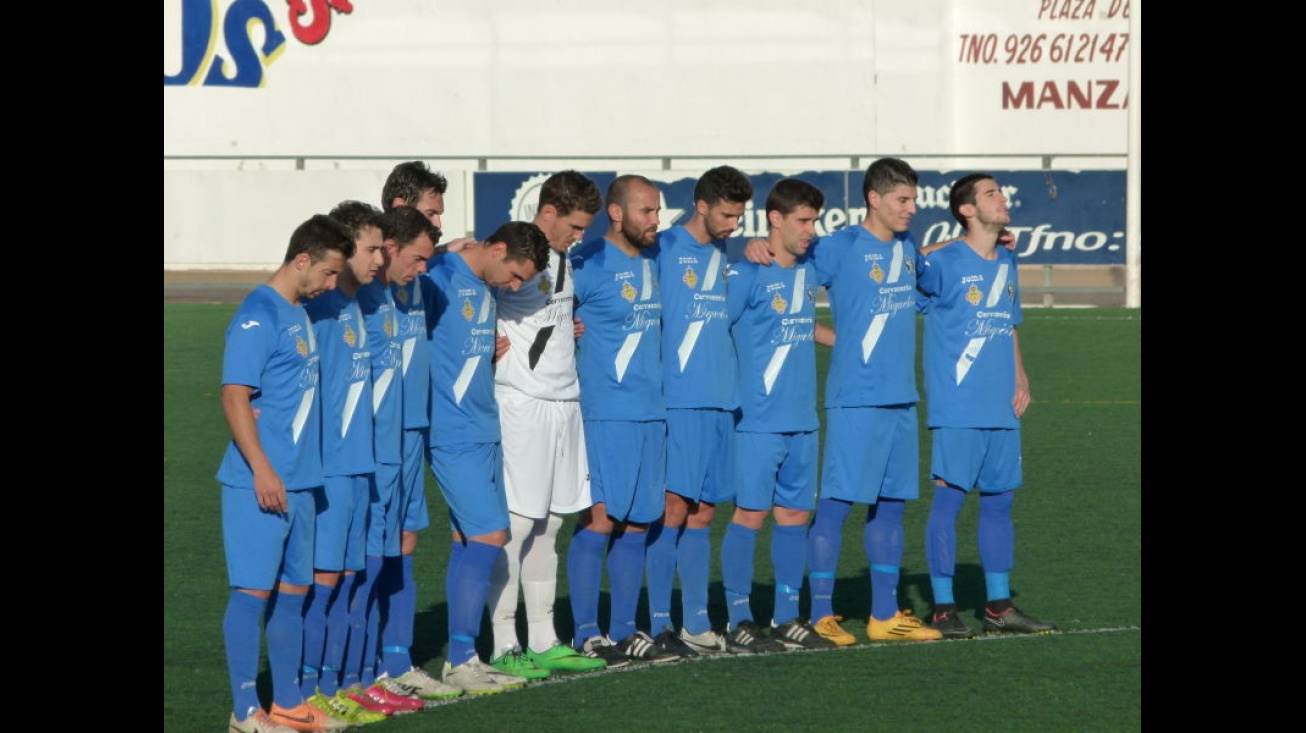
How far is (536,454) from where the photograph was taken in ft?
27.1

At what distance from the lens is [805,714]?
7.51m

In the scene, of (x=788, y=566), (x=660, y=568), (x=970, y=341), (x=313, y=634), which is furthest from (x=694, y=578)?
(x=313, y=634)

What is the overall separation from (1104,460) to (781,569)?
6.08m

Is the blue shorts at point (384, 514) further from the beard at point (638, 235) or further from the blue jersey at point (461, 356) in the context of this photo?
the beard at point (638, 235)

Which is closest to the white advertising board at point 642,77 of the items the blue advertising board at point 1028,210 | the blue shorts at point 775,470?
the blue advertising board at point 1028,210

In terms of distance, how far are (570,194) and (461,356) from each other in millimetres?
A: 820

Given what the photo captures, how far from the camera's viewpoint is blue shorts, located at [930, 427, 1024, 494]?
9000 millimetres

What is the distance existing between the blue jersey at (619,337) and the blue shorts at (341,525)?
1376 millimetres

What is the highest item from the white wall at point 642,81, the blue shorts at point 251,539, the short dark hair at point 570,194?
the white wall at point 642,81

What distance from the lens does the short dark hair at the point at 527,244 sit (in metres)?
7.88

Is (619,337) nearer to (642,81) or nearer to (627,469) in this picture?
(627,469)

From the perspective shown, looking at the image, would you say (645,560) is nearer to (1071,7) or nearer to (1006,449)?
(1006,449)

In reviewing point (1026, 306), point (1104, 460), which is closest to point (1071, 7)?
point (1026, 306)
